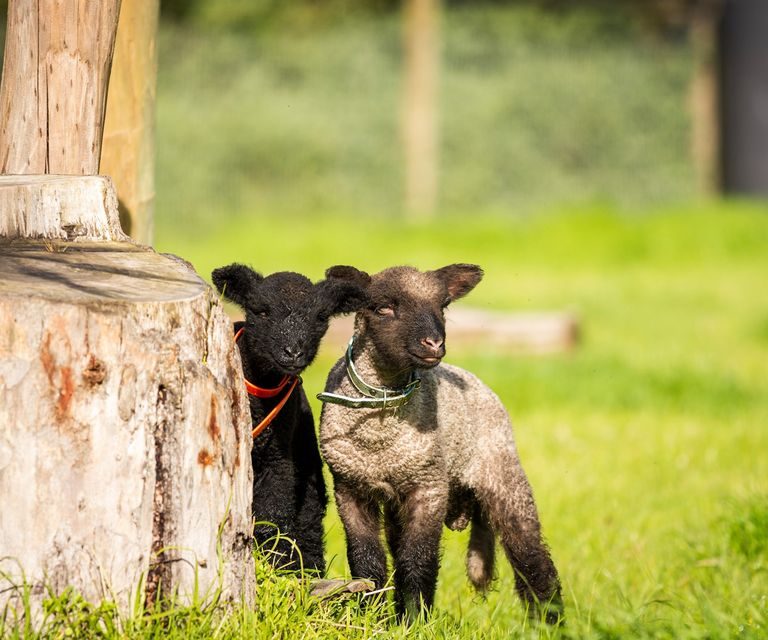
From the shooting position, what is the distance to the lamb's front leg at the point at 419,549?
4848 mm

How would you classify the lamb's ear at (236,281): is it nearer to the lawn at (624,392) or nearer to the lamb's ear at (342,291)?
the lamb's ear at (342,291)

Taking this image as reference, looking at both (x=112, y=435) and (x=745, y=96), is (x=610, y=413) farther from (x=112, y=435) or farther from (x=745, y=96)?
(x=745, y=96)

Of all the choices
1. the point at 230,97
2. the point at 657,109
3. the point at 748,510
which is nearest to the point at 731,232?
the point at 657,109

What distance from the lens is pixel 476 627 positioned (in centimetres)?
487

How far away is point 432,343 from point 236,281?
2.77 ft

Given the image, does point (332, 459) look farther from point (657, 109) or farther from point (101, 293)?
point (657, 109)

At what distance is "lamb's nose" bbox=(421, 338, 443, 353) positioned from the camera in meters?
4.66

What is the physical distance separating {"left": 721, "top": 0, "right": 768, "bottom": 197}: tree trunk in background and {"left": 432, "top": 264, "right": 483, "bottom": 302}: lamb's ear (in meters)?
16.8

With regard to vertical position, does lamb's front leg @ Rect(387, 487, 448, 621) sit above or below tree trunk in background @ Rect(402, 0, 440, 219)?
below

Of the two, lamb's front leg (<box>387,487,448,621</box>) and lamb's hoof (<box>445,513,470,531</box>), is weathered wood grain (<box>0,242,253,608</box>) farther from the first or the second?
lamb's hoof (<box>445,513,470,531</box>)

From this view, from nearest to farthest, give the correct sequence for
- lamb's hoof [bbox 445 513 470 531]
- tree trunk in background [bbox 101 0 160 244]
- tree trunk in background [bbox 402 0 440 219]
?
lamb's hoof [bbox 445 513 470 531], tree trunk in background [bbox 101 0 160 244], tree trunk in background [bbox 402 0 440 219]

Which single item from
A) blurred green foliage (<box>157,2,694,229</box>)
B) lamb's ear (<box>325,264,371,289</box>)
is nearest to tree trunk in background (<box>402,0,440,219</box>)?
blurred green foliage (<box>157,2,694,229</box>)

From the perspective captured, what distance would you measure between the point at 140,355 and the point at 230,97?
16923 mm

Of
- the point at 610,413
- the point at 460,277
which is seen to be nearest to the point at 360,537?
the point at 460,277
